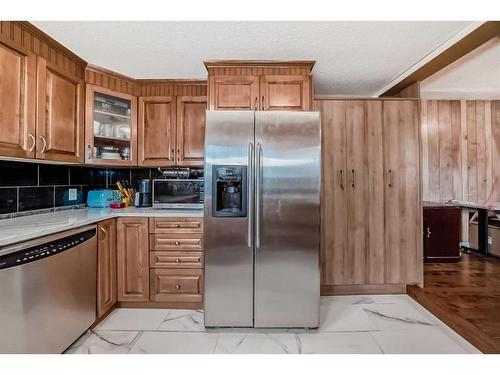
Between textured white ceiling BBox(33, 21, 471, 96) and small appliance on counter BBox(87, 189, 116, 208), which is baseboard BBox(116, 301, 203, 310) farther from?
textured white ceiling BBox(33, 21, 471, 96)

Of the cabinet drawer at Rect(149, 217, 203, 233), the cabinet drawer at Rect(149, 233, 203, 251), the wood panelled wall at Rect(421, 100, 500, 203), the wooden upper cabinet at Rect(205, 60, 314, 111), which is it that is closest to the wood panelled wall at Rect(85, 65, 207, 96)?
the wooden upper cabinet at Rect(205, 60, 314, 111)

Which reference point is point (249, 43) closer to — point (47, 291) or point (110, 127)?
point (110, 127)

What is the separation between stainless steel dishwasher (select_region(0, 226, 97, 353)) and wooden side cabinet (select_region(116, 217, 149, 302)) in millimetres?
329

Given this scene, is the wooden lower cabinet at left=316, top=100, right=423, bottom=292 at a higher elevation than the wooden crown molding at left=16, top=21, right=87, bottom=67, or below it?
below

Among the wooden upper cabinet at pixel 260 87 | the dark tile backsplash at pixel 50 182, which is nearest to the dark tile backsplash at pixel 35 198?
the dark tile backsplash at pixel 50 182

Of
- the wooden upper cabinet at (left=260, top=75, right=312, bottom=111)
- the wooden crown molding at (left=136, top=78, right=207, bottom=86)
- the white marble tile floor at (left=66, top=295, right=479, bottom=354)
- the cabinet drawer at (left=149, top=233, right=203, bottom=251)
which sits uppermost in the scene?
the wooden crown molding at (left=136, top=78, right=207, bottom=86)

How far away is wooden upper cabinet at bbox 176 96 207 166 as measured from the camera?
2791 mm

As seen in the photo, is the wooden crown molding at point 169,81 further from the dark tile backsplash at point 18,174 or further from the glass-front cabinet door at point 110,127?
the dark tile backsplash at point 18,174

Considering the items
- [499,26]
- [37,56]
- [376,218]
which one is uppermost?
[499,26]

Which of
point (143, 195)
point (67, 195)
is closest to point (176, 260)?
point (143, 195)

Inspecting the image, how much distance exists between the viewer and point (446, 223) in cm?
352

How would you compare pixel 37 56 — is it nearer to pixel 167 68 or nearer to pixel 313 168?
pixel 167 68
